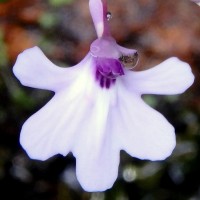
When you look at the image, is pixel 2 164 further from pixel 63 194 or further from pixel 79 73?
pixel 79 73

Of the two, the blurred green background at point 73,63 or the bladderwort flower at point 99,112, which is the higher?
the bladderwort flower at point 99,112

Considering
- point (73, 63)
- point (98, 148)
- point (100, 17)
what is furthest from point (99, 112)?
point (73, 63)

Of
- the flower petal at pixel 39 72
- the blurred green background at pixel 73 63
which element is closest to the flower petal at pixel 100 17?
the flower petal at pixel 39 72

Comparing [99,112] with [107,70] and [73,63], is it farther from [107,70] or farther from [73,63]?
[73,63]

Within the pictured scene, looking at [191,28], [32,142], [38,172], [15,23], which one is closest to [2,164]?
[38,172]

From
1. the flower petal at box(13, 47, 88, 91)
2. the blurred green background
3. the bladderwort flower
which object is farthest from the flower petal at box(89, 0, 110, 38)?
the blurred green background

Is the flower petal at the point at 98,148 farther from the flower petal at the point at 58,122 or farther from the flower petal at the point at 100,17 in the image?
the flower petal at the point at 100,17

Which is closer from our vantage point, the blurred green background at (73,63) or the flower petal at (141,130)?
the flower petal at (141,130)
